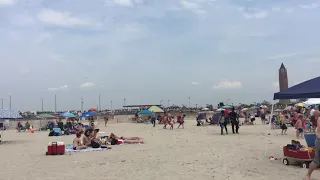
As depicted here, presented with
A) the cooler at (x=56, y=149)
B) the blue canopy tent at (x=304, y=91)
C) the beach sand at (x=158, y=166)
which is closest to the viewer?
the beach sand at (x=158, y=166)

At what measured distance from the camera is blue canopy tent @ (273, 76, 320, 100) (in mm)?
8930

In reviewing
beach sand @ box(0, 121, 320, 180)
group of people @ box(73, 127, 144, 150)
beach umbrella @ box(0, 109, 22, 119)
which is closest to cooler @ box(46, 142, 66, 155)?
beach sand @ box(0, 121, 320, 180)

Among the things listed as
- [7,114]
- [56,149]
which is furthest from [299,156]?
[7,114]

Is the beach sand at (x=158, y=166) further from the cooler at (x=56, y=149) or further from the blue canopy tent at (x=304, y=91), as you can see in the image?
the blue canopy tent at (x=304, y=91)

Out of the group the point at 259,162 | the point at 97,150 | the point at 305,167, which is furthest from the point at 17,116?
the point at 305,167

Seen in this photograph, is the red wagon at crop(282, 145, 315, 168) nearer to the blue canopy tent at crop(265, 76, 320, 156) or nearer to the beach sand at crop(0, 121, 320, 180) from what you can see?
the beach sand at crop(0, 121, 320, 180)

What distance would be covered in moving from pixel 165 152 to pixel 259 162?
3578mm

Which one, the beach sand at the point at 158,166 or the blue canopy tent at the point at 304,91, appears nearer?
the beach sand at the point at 158,166

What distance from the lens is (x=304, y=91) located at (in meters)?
9.12

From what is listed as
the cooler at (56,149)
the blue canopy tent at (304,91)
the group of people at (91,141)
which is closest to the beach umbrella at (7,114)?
the group of people at (91,141)

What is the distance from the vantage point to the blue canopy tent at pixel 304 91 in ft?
29.3

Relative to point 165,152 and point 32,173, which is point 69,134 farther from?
point 32,173

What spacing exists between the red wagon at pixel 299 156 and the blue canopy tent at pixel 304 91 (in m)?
1.45

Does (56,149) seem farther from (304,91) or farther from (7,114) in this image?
(304,91)
